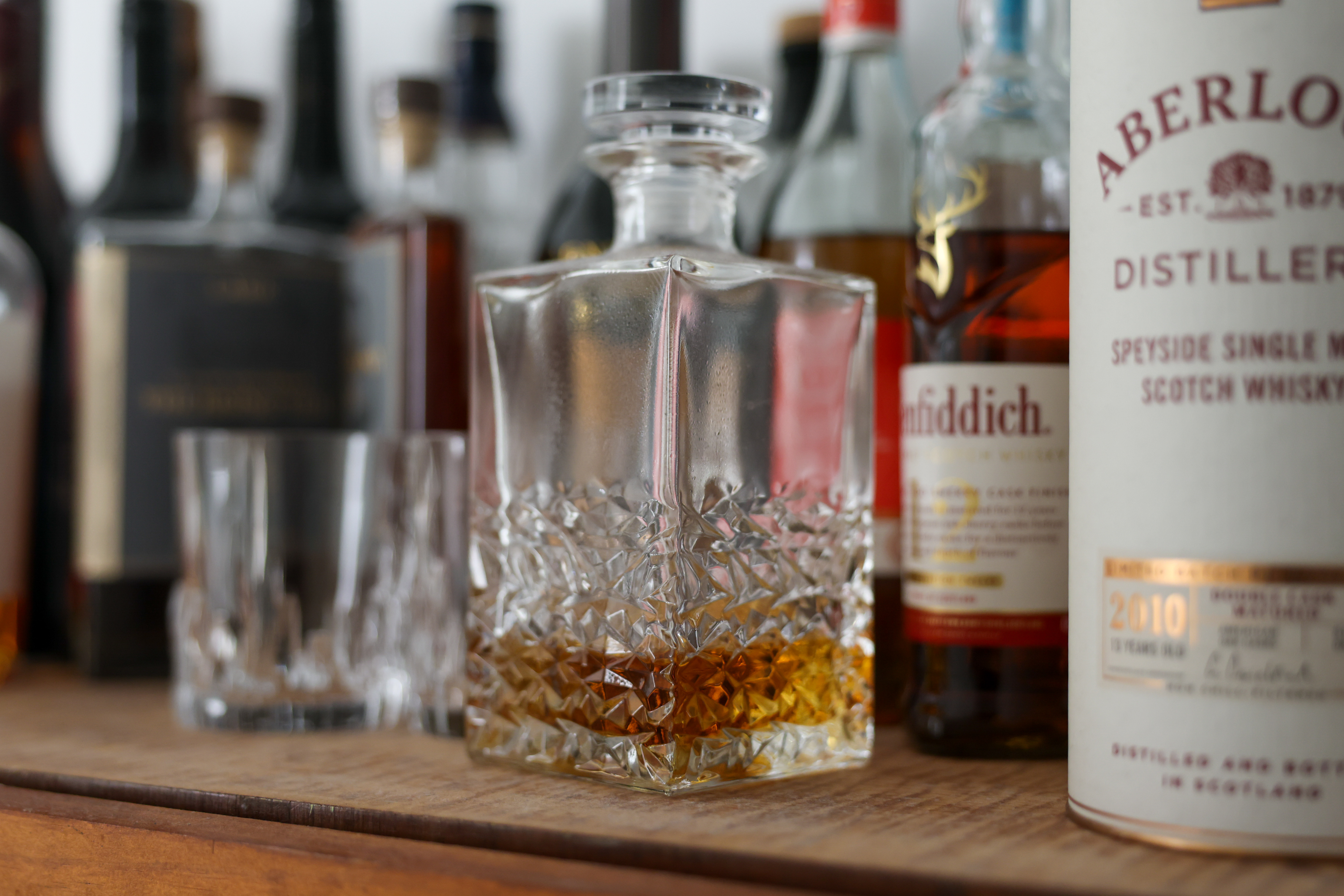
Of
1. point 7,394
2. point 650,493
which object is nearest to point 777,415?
point 650,493

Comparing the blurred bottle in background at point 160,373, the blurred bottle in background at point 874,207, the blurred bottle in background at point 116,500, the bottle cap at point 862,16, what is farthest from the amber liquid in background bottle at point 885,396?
the blurred bottle in background at point 116,500

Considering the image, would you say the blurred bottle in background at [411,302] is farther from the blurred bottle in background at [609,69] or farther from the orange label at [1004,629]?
the orange label at [1004,629]

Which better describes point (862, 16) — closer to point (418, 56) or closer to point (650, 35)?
point (650, 35)

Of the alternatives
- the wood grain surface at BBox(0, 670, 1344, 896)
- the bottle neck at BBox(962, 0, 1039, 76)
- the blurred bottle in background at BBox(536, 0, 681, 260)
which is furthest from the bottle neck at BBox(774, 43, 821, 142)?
the wood grain surface at BBox(0, 670, 1344, 896)

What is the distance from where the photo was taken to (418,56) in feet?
3.53

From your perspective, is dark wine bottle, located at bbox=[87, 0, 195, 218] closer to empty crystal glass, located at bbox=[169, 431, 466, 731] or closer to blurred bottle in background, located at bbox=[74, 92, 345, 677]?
blurred bottle in background, located at bbox=[74, 92, 345, 677]

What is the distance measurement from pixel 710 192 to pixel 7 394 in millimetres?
608

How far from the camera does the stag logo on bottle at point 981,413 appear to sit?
0.55m

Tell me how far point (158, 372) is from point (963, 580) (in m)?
0.56

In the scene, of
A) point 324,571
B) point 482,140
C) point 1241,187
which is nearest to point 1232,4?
point 1241,187

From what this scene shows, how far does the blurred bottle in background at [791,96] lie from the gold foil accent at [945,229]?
209mm

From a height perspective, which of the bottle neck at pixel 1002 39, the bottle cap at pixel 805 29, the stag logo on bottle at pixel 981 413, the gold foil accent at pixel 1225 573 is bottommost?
the gold foil accent at pixel 1225 573

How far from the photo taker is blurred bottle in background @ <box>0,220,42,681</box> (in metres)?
0.88

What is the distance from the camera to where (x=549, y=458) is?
0.54 meters
